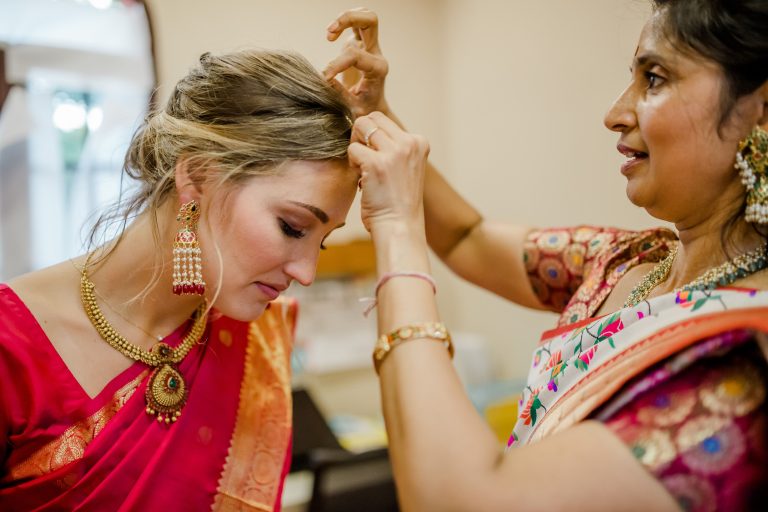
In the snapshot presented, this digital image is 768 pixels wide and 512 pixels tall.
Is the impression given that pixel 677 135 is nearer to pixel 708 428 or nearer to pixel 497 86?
pixel 708 428

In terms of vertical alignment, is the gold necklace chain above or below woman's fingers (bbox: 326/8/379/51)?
below

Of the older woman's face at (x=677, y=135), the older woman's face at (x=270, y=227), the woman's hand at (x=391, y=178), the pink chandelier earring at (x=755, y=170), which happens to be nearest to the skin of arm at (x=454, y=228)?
the older woman's face at (x=270, y=227)

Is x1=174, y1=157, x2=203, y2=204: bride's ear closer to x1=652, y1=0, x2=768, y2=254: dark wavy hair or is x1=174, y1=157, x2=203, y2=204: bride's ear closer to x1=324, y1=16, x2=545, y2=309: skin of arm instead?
x1=324, y1=16, x2=545, y2=309: skin of arm

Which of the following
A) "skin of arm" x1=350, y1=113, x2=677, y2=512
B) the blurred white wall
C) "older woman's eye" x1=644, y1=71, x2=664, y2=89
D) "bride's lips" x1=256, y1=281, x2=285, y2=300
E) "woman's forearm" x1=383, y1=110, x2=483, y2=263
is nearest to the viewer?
"skin of arm" x1=350, y1=113, x2=677, y2=512

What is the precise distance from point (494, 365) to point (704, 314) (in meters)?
2.12

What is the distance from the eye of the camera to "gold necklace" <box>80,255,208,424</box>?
3.33ft

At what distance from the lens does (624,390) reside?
0.70m

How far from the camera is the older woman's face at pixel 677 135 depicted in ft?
2.53

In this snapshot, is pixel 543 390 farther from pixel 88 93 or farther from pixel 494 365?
pixel 88 93

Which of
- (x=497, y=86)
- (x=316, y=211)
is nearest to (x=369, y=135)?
(x=316, y=211)

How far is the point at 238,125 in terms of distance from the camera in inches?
39.4

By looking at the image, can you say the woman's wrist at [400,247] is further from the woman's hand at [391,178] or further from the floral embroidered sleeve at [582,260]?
the floral embroidered sleeve at [582,260]

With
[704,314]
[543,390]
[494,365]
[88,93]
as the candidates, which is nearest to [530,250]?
[543,390]

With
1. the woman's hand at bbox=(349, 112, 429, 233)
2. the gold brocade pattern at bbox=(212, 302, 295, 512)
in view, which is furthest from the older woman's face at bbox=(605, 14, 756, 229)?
the gold brocade pattern at bbox=(212, 302, 295, 512)
